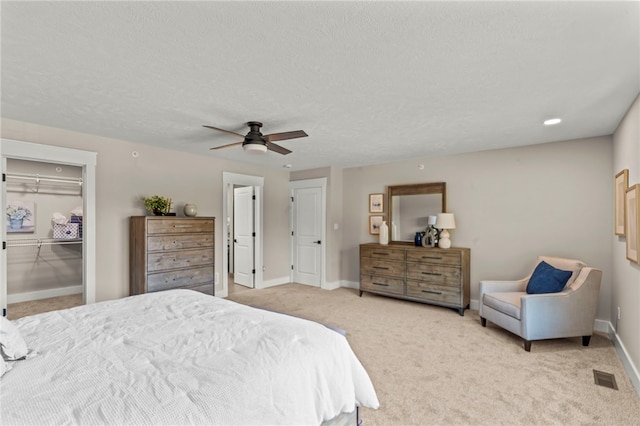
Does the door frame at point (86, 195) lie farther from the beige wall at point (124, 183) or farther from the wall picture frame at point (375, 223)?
the wall picture frame at point (375, 223)

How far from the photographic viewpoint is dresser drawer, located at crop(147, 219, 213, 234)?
391 centimetres

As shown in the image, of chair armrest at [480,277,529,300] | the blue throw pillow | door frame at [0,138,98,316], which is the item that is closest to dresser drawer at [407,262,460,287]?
chair armrest at [480,277,529,300]

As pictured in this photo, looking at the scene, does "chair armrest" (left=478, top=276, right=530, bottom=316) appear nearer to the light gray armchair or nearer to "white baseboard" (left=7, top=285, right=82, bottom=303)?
the light gray armchair

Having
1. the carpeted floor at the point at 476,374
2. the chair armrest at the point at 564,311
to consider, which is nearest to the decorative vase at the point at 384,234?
the carpeted floor at the point at 476,374

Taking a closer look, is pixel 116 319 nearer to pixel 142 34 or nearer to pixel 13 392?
pixel 13 392

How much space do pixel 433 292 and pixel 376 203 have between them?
6.08 feet

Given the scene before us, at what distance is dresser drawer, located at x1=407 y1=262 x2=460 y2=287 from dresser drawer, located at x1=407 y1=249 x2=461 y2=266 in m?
0.07

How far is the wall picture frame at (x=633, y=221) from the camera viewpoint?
238 centimetres

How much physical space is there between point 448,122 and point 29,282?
6.61 meters

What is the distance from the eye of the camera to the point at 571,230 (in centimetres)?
391

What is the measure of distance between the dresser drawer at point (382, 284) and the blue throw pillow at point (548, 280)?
1778mm

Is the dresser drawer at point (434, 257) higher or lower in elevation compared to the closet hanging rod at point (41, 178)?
lower

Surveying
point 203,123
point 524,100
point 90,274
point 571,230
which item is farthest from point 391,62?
point 90,274

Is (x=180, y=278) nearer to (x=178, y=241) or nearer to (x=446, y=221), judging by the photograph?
(x=178, y=241)
